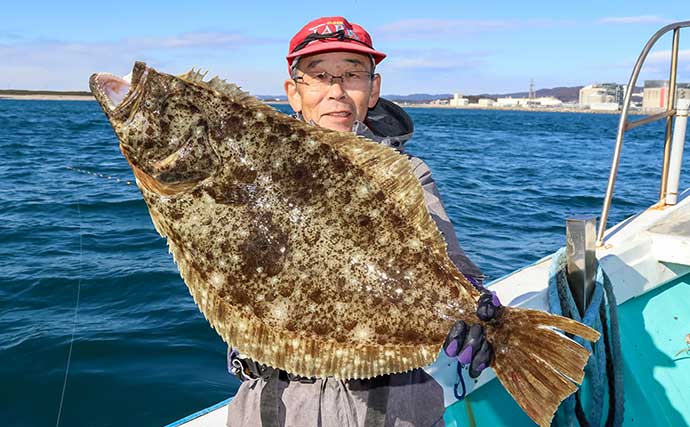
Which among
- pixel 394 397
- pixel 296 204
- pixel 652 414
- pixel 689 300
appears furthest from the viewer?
pixel 689 300

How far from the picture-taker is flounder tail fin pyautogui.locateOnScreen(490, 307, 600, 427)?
1.89 metres

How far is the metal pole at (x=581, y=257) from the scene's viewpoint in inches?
127

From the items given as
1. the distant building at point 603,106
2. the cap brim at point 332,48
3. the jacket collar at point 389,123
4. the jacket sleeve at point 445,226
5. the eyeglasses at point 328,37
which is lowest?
the jacket sleeve at point 445,226

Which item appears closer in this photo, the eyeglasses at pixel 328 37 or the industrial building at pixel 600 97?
the eyeglasses at pixel 328 37

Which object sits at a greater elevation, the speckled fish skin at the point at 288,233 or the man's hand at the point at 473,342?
the speckled fish skin at the point at 288,233

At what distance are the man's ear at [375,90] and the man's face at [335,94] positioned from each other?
3.2 inches

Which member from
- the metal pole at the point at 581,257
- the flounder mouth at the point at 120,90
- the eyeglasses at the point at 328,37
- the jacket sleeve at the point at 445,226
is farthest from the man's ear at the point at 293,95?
the metal pole at the point at 581,257

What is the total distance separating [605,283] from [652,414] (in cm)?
108

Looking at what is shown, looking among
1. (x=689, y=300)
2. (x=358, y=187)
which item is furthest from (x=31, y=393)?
(x=689, y=300)

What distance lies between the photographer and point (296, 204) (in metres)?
1.91

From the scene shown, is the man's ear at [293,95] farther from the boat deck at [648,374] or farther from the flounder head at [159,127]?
the boat deck at [648,374]

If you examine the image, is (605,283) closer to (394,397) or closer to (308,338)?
(394,397)

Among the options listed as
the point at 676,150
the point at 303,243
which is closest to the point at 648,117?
the point at 676,150

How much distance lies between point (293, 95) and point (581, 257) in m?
1.91
